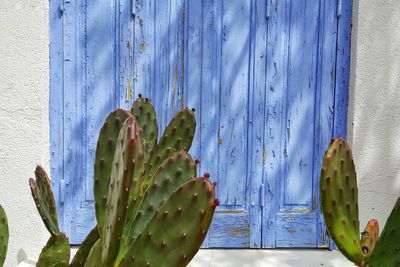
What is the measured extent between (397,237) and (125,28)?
2.47 m

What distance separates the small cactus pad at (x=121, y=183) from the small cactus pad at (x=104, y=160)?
32cm

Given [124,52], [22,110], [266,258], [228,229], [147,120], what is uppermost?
[124,52]

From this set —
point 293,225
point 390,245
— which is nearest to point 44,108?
point 293,225

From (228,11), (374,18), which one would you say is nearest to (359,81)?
(374,18)

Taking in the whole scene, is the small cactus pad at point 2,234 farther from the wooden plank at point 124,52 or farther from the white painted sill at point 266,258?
the wooden plank at point 124,52

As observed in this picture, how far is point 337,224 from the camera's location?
243cm

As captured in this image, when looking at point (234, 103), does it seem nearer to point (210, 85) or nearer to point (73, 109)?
point (210, 85)

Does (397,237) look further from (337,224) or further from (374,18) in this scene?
(374,18)

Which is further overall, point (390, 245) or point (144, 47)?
point (144, 47)

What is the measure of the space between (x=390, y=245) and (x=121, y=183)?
129cm

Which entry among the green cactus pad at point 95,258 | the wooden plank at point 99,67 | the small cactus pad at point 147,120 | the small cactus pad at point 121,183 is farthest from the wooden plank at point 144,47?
the small cactus pad at point 121,183

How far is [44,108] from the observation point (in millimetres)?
3918

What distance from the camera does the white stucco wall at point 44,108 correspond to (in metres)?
3.87

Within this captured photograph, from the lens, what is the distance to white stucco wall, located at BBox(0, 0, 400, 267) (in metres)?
3.87
